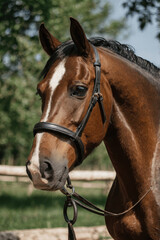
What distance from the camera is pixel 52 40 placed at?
2660mm

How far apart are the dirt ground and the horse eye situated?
10.3ft

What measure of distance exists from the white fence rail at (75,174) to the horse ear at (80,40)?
3405mm

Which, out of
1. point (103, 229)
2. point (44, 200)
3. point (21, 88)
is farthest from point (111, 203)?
point (44, 200)

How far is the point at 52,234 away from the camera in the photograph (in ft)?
16.6

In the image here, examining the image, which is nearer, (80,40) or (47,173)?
(47,173)

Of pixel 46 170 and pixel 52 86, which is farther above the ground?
pixel 52 86

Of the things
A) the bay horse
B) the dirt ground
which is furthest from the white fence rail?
the bay horse

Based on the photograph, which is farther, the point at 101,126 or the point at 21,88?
the point at 21,88

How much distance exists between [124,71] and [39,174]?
1.13 metres

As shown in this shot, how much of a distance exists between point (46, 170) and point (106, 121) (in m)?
Result: 0.62

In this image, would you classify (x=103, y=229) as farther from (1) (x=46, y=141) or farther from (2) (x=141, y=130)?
(1) (x=46, y=141)

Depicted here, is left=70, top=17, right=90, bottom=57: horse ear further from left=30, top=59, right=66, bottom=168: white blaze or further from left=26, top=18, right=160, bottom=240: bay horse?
left=30, top=59, right=66, bottom=168: white blaze

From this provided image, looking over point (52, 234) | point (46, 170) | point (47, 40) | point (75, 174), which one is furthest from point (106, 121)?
point (75, 174)

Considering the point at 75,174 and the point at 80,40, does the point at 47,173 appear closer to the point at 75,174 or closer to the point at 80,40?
the point at 80,40
